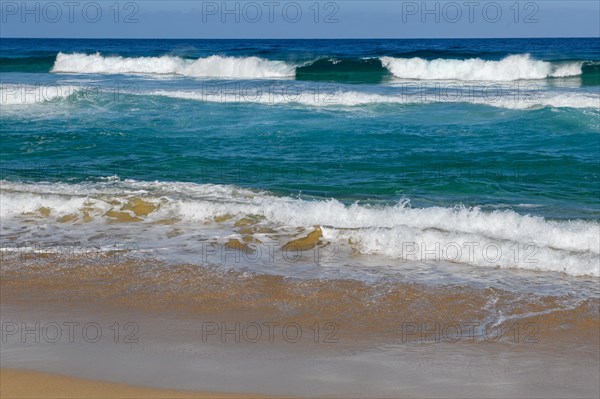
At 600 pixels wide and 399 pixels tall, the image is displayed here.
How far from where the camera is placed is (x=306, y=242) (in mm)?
7781

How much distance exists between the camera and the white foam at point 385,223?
23.9 ft

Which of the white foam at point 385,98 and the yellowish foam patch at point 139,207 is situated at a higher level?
the white foam at point 385,98

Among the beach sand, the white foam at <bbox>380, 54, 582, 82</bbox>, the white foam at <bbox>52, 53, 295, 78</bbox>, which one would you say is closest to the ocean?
the beach sand

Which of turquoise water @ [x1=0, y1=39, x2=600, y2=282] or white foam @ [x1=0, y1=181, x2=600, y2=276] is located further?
turquoise water @ [x1=0, y1=39, x2=600, y2=282]

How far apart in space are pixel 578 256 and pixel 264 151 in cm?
740

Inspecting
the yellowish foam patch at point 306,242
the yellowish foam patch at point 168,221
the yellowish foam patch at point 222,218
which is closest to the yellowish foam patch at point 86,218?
the yellowish foam patch at point 168,221

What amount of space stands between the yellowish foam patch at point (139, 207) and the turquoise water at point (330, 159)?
0.57ft

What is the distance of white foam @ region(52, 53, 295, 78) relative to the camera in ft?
99.5

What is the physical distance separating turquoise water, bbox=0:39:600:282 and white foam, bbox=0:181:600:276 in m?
0.02

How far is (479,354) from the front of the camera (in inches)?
198

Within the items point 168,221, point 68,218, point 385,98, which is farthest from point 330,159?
point 385,98

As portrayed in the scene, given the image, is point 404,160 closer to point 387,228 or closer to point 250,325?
point 387,228

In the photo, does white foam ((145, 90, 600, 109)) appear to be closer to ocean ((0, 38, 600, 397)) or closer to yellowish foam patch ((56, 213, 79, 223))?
ocean ((0, 38, 600, 397))

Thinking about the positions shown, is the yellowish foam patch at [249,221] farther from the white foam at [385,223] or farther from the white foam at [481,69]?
the white foam at [481,69]
